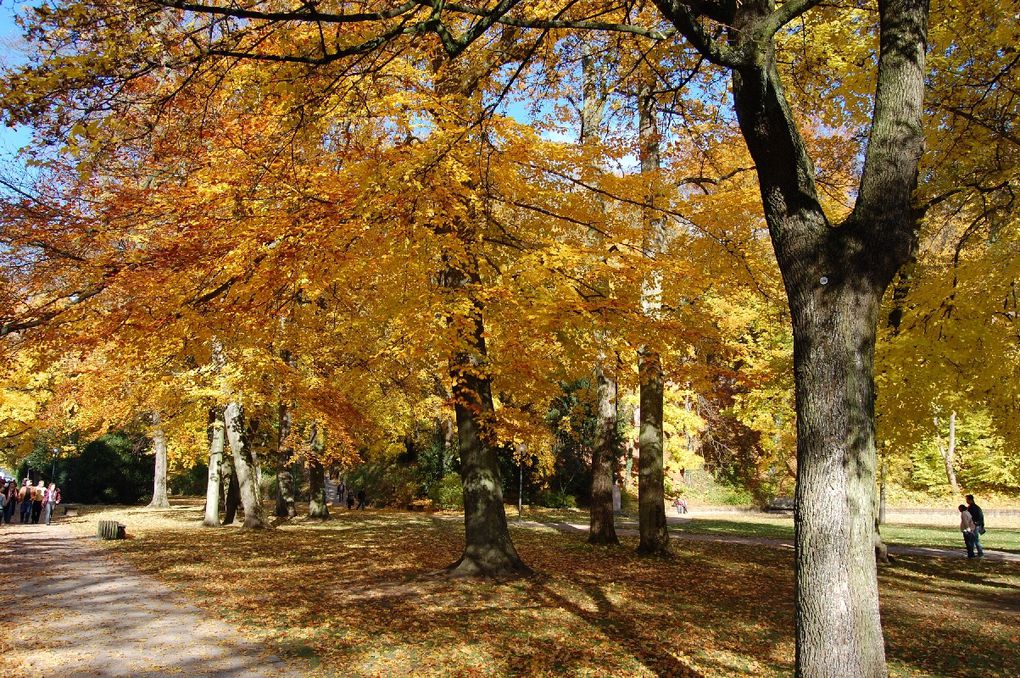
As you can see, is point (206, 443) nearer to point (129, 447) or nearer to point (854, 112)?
point (129, 447)

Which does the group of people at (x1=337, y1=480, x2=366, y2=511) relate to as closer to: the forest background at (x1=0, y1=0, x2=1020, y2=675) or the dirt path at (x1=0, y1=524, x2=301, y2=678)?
the forest background at (x1=0, y1=0, x2=1020, y2=675)

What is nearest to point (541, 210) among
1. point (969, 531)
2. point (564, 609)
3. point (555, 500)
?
point (564, 609)

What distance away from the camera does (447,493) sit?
3131 cm

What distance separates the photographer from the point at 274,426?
2428 cm

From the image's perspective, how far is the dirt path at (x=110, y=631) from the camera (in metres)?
6.77

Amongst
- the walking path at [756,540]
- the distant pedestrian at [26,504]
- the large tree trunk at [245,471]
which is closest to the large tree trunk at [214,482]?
the large tree trunk at [245,471]

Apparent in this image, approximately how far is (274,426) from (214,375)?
5705mm

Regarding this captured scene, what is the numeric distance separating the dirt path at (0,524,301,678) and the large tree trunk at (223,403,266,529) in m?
8.18

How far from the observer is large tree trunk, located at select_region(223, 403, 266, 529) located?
21250 millimetres

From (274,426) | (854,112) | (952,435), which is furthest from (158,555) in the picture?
(952,435)

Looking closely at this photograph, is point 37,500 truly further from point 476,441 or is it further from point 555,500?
point 555,500

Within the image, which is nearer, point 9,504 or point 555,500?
point 9,504

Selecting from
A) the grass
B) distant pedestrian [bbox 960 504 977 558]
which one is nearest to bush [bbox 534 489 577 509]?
the grass

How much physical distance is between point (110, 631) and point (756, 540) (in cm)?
1749
